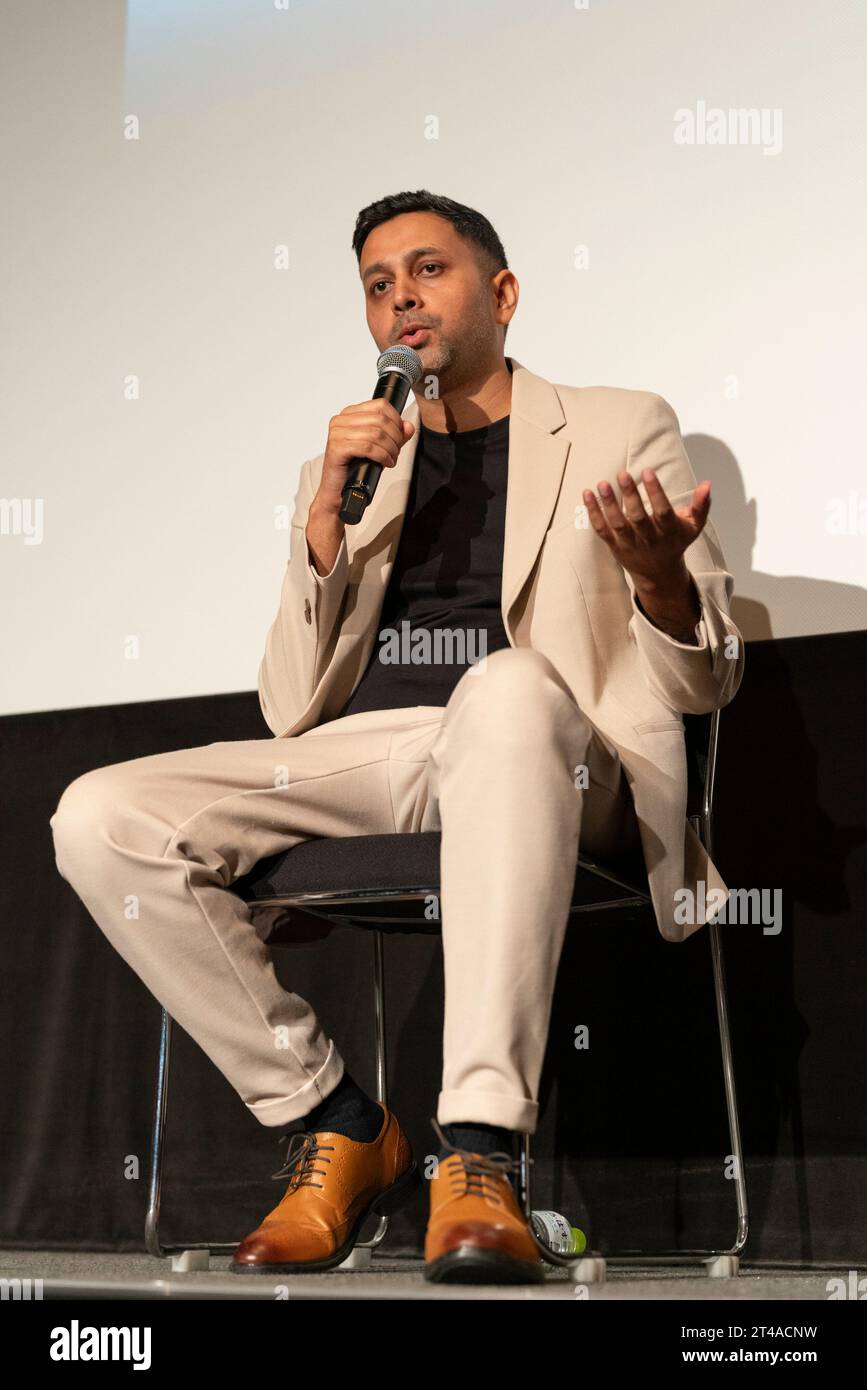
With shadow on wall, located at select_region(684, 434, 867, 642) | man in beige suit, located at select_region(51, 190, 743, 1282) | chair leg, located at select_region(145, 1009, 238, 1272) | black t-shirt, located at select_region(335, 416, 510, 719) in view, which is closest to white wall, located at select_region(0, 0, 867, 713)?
shadow on wall, located at select_region(684, 434, 867, 642)

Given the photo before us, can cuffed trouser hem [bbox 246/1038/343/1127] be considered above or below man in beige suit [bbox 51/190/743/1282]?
below

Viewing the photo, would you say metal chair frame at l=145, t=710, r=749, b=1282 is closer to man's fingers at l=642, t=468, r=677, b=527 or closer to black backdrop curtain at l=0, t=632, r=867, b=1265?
black backdrop curtain at l=0, t=632, r=867, b=1265

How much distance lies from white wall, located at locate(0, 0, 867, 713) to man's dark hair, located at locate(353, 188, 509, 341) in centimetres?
29

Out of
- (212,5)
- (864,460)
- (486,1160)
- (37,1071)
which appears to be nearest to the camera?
(486,1160)

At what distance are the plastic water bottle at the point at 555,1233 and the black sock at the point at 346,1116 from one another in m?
0.28

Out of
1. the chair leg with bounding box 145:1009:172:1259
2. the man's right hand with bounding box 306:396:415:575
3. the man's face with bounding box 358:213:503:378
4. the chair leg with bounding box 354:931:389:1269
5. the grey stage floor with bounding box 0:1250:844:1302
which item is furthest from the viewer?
the chair leg with bounding box 354:931:389:1269

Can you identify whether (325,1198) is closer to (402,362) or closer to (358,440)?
(358,440)

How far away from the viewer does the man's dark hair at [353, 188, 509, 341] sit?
2.00 meters

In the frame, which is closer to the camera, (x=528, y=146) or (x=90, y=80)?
(x=528, y=146)
